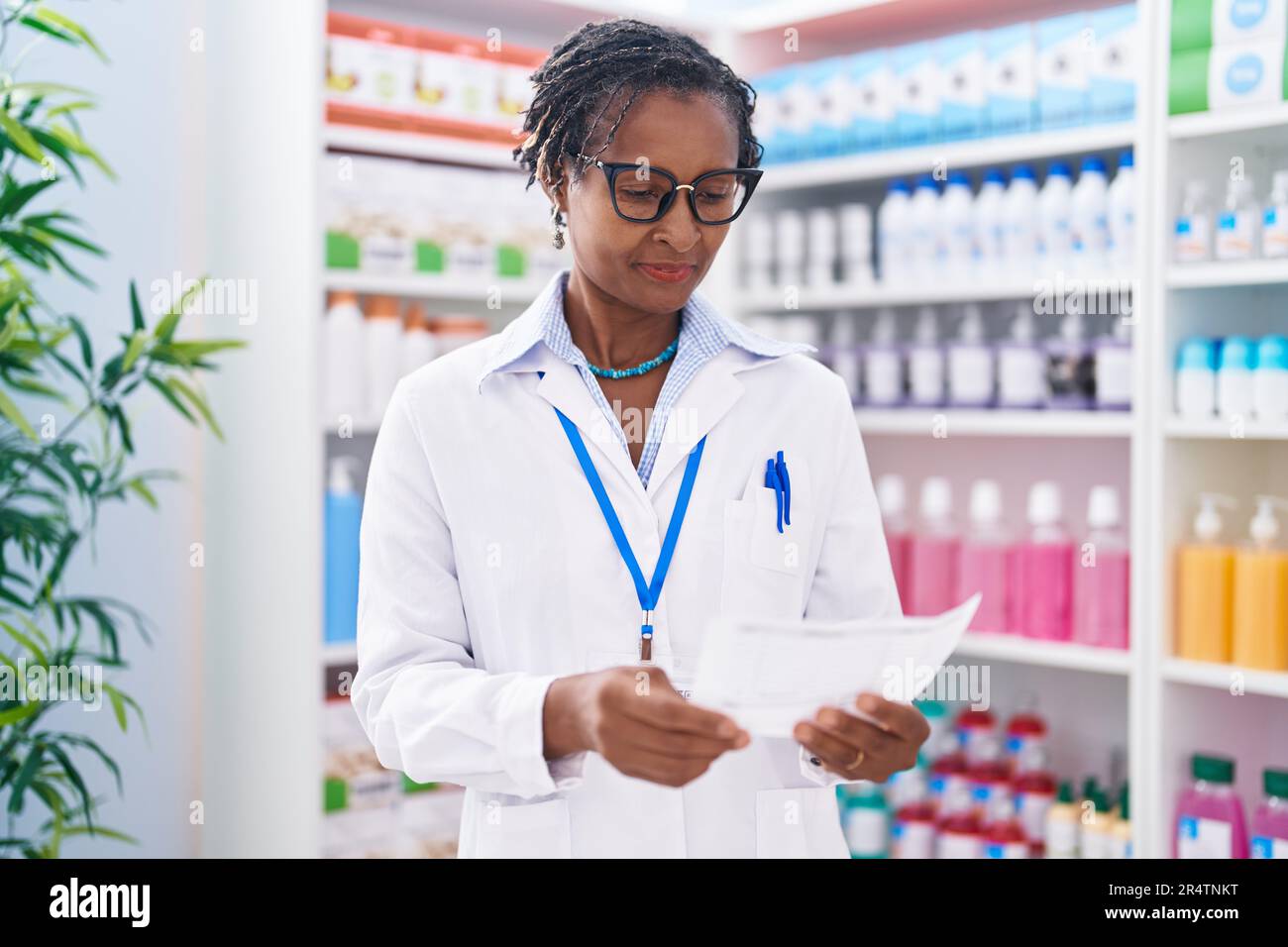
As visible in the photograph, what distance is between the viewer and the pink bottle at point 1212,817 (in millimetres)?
2367

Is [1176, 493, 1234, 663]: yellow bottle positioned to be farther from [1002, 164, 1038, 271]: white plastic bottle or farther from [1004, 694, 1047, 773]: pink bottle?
[1002, 164, 1038, 271]: white plastic bottle

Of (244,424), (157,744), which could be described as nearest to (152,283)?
(244,424)

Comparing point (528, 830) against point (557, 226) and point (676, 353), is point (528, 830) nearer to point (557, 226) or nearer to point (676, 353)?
point (676, 353)

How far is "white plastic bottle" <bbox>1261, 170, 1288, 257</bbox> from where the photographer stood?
2.30m

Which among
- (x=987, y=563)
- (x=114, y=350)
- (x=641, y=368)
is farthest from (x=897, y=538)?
(x=114, y=350)

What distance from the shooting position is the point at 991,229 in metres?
2.77

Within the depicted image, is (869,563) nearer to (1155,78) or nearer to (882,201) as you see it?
(1155,78)

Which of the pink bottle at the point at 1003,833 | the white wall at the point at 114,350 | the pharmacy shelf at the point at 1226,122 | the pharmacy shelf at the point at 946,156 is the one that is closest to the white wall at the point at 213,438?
the white wall at the point at 114,350

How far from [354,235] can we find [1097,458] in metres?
1.69

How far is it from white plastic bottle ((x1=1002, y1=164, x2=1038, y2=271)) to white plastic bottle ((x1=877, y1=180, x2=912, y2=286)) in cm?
24

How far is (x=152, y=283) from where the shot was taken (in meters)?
2.88

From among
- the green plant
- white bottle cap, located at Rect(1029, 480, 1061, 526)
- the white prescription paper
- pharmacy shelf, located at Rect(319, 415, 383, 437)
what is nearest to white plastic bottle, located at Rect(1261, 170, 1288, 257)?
white bottle cap, located at Rect(1029, 480, 1061, 526)

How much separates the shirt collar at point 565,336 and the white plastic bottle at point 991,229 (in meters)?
1.52

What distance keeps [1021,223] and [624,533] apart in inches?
69.5
